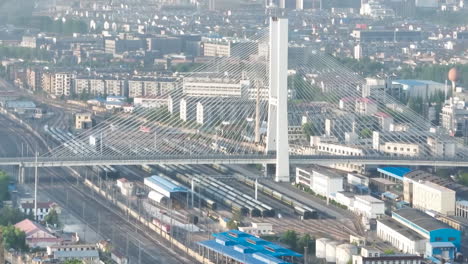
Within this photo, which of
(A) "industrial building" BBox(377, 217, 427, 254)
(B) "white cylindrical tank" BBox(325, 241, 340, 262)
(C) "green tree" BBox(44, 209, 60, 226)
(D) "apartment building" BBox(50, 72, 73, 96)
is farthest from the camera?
(D) "apartment building" BBox(50, 72, 73, 96)

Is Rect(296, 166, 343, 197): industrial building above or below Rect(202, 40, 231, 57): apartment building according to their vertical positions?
above

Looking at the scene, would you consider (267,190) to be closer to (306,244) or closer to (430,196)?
(430,196)

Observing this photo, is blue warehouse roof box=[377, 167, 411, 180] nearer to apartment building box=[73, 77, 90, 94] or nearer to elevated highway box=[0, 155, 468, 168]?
elevated highway box=[0, 155, 468, 168]

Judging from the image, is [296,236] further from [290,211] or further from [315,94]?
[315,94]

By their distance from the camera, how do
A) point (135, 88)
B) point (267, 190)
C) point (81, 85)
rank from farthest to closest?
point (81, 85)
point (135, 88)
point (267, 190)

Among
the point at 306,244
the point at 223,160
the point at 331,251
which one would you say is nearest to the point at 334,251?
the point at 331,251

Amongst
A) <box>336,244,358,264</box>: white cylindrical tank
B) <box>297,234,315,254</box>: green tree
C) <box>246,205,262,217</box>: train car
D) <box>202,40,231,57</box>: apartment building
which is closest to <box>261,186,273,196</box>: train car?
<box>246,205,262,217</box>: train car

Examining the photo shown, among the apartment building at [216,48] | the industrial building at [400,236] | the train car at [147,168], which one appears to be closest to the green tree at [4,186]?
the train car at [147,168]
